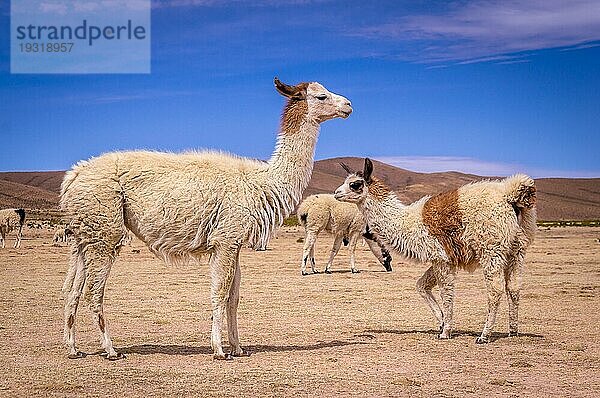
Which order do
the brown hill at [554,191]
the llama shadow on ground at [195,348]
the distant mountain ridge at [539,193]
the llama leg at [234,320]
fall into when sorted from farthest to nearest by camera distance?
1. the brown hill at [554,191]
2. the distant mountain ridge at [539,193]
3. the llama shadow on ground at [195,348]
4. the llama leg at [234,320]

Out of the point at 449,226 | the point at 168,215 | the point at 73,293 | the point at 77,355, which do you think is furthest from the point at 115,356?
the point at 449,226

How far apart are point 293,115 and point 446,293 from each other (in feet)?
13.0

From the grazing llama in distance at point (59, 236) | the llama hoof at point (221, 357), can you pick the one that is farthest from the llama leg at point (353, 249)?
the grazing llama in distance at point (59, 236)

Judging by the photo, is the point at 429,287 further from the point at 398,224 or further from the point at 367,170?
the point at 367,170

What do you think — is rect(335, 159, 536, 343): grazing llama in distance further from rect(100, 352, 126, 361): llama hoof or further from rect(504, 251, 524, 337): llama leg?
rect(100, 352, 126, 361): llama hoof

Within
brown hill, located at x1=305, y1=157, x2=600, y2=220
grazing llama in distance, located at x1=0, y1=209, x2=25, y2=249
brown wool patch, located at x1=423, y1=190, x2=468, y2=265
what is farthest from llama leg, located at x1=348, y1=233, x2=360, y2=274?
brown hill, located at x1=305, y1=157, x2=600, y2=220

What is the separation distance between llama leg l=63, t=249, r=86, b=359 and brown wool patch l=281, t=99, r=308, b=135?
143 inches

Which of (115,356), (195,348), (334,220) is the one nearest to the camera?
(115,356)

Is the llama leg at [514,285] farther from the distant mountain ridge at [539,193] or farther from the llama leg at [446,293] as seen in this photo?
the distant mountain ridge at [539,193]

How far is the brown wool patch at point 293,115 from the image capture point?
461 inches

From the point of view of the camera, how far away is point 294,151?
38.5 ft

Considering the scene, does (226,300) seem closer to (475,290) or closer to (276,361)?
(276,361)

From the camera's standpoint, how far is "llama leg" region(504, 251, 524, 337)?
1299cm

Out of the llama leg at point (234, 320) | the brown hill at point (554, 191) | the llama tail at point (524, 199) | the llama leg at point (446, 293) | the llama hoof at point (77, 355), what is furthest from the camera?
the brown hill at point (554, 191)
